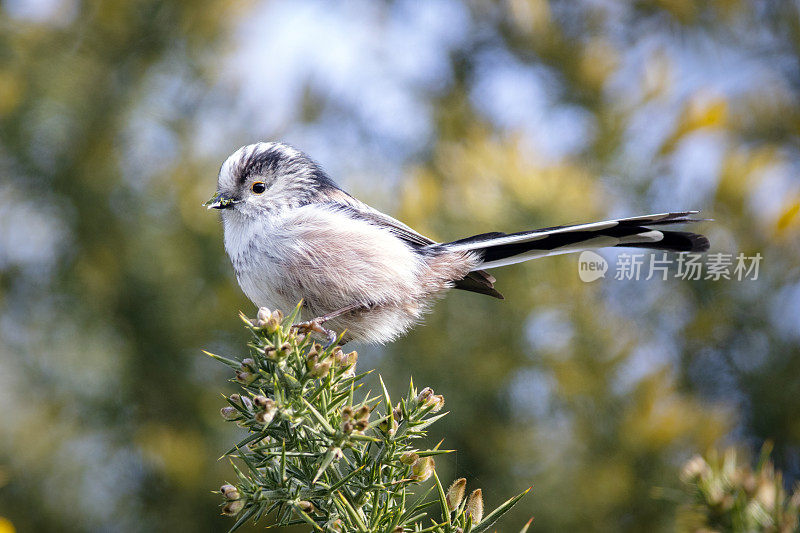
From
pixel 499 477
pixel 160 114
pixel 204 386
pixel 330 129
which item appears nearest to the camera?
pixel 499 477

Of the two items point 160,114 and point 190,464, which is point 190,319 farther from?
point 160,114

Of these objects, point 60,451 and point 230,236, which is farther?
point 60,451

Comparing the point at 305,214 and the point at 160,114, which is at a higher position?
the point at 160,114

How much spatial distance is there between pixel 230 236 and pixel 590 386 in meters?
1.62

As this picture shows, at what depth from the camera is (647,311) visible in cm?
334

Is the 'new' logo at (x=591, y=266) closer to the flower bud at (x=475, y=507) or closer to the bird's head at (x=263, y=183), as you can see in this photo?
the bird's head at (x=263, y=183)

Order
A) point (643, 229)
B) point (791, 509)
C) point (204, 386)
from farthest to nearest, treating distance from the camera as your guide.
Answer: point (204, 386), point (643, 229), point (791, 509)

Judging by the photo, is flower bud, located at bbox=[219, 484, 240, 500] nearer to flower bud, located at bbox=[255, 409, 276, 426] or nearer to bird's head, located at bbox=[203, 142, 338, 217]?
flower bud, located at bbox=[255, 409, 276, 426]

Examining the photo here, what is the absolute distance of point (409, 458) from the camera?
4.27 ft

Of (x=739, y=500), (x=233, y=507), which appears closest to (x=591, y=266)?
(x=739, y=500)

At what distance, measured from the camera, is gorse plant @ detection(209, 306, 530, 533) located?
126cm

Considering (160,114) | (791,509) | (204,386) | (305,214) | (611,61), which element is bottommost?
(791,509)

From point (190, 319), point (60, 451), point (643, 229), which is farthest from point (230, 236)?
point (60, 451)

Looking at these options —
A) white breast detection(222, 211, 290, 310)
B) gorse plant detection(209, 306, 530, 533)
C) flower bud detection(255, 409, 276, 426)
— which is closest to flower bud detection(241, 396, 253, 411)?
gorse plant detection(209, 306, 530, 533)
